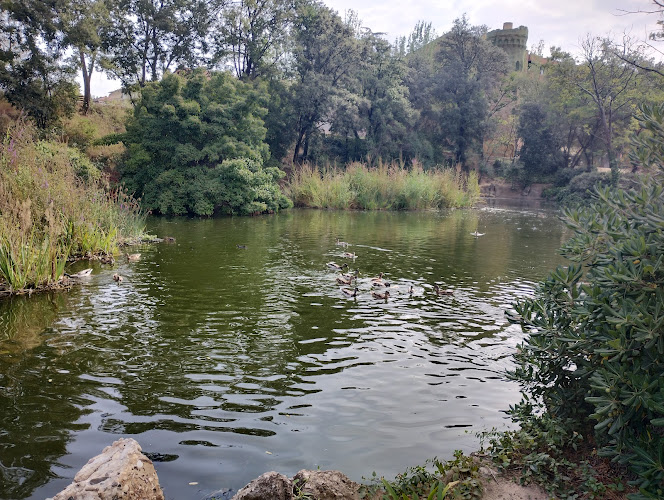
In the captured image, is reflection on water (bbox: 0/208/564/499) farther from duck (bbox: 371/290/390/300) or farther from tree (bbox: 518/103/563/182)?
tree (bbox: 518/103/563/182)

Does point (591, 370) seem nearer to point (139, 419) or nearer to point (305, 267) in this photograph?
point (139, 419)

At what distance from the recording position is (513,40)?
63719 millimetres

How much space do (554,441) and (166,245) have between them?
13204 mm

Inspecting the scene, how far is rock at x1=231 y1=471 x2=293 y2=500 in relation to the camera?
3105 millimetres

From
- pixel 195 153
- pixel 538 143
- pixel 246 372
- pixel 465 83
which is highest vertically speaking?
pixel 465 83

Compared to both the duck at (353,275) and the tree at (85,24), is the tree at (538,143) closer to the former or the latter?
the tree at (85,24)

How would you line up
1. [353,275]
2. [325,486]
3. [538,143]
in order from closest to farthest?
[325,486]
[353,275]
[538,143]

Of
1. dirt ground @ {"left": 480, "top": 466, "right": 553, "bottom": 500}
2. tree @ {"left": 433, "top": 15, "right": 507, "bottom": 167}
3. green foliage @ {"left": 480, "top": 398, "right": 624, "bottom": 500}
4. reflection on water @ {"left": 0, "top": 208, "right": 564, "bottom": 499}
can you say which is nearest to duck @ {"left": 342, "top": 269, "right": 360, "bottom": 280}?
reflection on water @ {"left": 0, "top": 208, "right": 564, "bottom": 499}

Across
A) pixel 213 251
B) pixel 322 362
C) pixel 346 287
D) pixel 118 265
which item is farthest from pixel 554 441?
pixel 213 251

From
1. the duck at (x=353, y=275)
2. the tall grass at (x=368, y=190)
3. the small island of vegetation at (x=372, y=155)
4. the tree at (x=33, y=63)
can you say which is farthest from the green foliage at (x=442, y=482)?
the tree at (x=33, y=63)

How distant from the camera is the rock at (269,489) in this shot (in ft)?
10.2

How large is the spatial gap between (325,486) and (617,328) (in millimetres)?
2080

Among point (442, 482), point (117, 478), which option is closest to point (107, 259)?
point (117, 478)

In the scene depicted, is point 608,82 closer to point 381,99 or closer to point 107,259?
point 381,99
